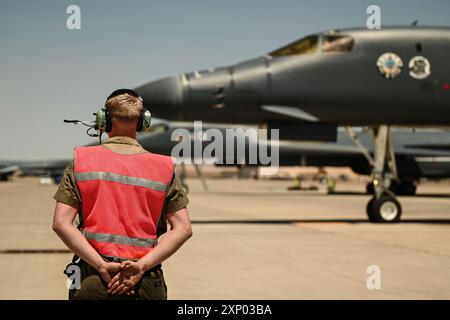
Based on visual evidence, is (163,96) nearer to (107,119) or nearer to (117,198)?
(107,119)

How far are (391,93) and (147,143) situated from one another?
72.2ft

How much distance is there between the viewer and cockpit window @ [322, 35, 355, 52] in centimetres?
1514

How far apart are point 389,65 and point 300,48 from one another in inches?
75.1

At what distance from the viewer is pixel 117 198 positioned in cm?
314

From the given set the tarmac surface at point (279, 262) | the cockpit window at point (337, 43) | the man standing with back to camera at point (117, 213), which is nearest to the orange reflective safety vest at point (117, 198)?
the man standing with back to camera at point (117, 213)

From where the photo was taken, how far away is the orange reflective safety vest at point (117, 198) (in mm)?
3137

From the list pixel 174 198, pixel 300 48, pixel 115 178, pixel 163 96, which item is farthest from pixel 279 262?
pixel 115 178

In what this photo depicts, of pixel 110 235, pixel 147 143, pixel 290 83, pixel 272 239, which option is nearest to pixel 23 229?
pixel 272 239

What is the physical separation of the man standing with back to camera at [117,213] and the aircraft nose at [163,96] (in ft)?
35.0

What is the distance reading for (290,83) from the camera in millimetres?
14734

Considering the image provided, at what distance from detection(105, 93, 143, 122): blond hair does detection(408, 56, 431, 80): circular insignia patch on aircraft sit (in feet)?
41.7

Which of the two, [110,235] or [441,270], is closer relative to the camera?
[110,235]

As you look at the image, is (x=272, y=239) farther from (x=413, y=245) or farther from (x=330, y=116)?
(x=330, y=116)

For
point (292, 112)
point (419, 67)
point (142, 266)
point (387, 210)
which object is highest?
point (419, 67)
